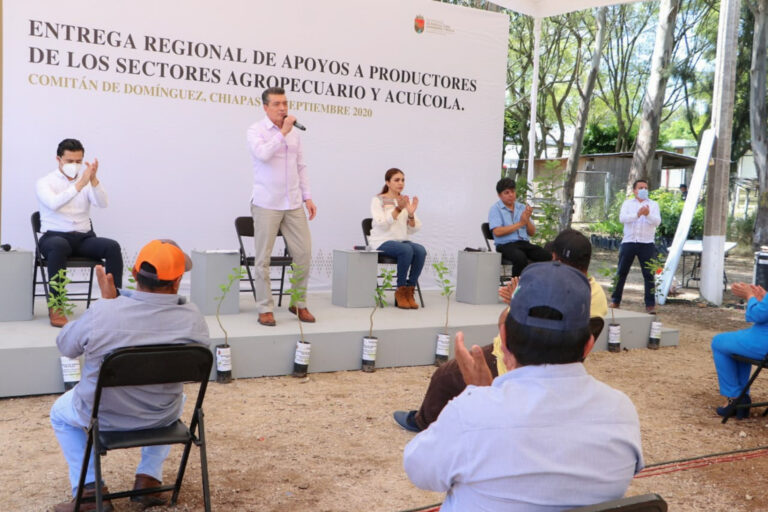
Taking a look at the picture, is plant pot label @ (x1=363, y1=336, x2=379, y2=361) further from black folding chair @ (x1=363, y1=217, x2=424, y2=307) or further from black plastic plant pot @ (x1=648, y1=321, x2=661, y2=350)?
black plastic plant pot @ (x1=648, y1=321, x2=661, y2=350)

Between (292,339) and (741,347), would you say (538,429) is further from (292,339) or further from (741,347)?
(292,339)

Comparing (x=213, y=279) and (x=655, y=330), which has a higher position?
(x=213, y=279)

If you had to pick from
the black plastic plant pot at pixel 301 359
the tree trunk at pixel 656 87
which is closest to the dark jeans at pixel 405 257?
the black plastic plant pot at pixel 301 359

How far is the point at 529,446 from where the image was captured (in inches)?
54.9

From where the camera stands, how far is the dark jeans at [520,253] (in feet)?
22.6

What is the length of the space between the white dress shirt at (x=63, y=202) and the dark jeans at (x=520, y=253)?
3555mm

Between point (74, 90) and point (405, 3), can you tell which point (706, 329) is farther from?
point (74, 90)

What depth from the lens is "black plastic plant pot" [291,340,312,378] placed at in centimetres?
492

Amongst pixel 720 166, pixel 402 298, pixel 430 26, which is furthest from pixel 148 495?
pixel 720 166

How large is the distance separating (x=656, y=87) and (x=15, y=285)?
12860 mm

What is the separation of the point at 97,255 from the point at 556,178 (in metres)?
4.70

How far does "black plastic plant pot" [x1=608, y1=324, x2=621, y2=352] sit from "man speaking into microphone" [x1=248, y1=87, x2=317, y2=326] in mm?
2586

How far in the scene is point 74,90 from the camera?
6211 mm

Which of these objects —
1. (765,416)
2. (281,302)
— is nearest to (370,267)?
(281,302)
